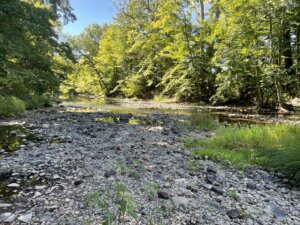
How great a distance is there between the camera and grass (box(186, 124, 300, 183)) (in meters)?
4.19

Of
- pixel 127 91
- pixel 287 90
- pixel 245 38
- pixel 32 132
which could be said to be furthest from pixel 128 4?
pixel 32 132

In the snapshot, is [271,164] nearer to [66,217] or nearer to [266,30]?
[66,217]

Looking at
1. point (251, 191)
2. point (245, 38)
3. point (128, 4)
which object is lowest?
point (251, 191)

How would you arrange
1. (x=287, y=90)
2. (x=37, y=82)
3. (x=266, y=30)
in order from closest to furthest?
(x=37, y=82), (x=266, y=30), (x=287, y=90)

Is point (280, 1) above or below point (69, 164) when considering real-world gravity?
above

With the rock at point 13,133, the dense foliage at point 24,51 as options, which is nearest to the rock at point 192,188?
the rock at point 13,133

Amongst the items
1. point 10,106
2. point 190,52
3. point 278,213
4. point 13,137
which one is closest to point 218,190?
point 278,213

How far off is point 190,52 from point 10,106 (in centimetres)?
1305

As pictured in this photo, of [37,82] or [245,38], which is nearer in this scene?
[37,82]

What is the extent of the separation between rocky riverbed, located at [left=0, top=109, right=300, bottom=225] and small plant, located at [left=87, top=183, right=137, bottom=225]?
2 centimetres

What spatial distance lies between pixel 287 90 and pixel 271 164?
1147 cm

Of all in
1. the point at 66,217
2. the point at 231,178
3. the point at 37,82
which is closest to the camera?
the point at 66,217

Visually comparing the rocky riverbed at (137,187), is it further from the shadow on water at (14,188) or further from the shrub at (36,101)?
the shrub at (36,101)

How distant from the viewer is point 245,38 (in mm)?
13867
